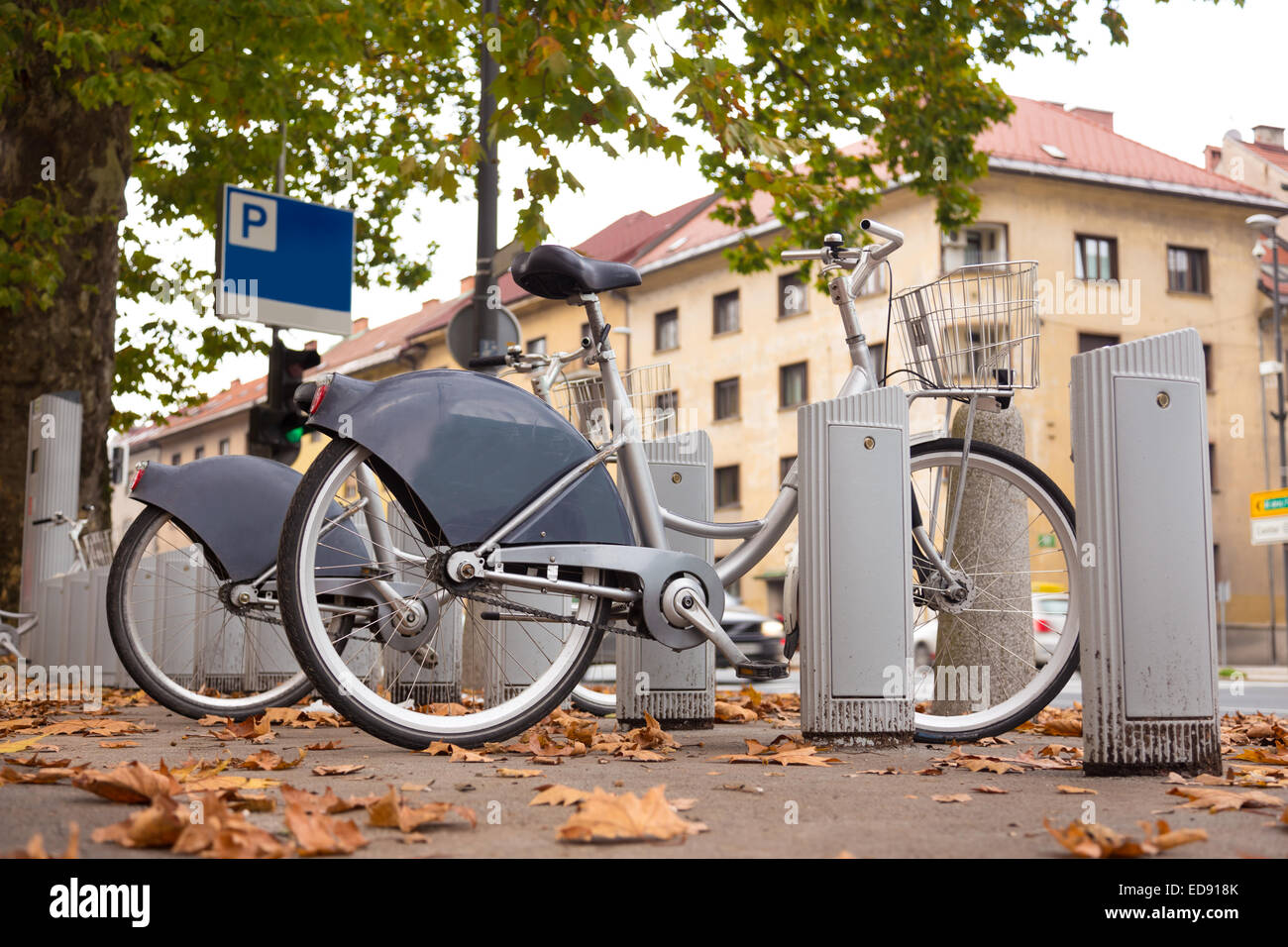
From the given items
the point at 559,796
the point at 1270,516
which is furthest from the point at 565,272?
the point at 1270,516

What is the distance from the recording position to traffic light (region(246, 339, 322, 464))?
735 centimetres

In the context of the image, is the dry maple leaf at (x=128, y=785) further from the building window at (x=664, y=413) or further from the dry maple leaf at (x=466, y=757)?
the building window at (x=664, y=413)

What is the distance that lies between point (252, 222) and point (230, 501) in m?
2.75

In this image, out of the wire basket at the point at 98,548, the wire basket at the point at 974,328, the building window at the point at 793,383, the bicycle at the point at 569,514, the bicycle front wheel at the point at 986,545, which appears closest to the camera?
the bicycle at the point at 569,514

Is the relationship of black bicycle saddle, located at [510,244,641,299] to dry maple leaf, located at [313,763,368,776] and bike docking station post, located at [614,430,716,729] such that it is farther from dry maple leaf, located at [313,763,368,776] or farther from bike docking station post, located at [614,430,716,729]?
dry maple leaf, located at [313,763,368,776]

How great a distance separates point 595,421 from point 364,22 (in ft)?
19.1

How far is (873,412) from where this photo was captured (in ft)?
15.0

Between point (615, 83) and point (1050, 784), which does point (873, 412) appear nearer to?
point (1050, 784)

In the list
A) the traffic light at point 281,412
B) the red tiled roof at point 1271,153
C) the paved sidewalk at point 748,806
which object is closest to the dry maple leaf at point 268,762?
the paved sidewalk at point 748,806

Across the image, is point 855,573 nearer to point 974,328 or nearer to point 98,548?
point 974,328

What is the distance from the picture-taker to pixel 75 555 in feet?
31.8

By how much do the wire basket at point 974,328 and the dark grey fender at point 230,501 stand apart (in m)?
2.59

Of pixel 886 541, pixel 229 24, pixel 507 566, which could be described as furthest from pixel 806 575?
pixel 229 24

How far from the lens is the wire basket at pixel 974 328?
4.74m
